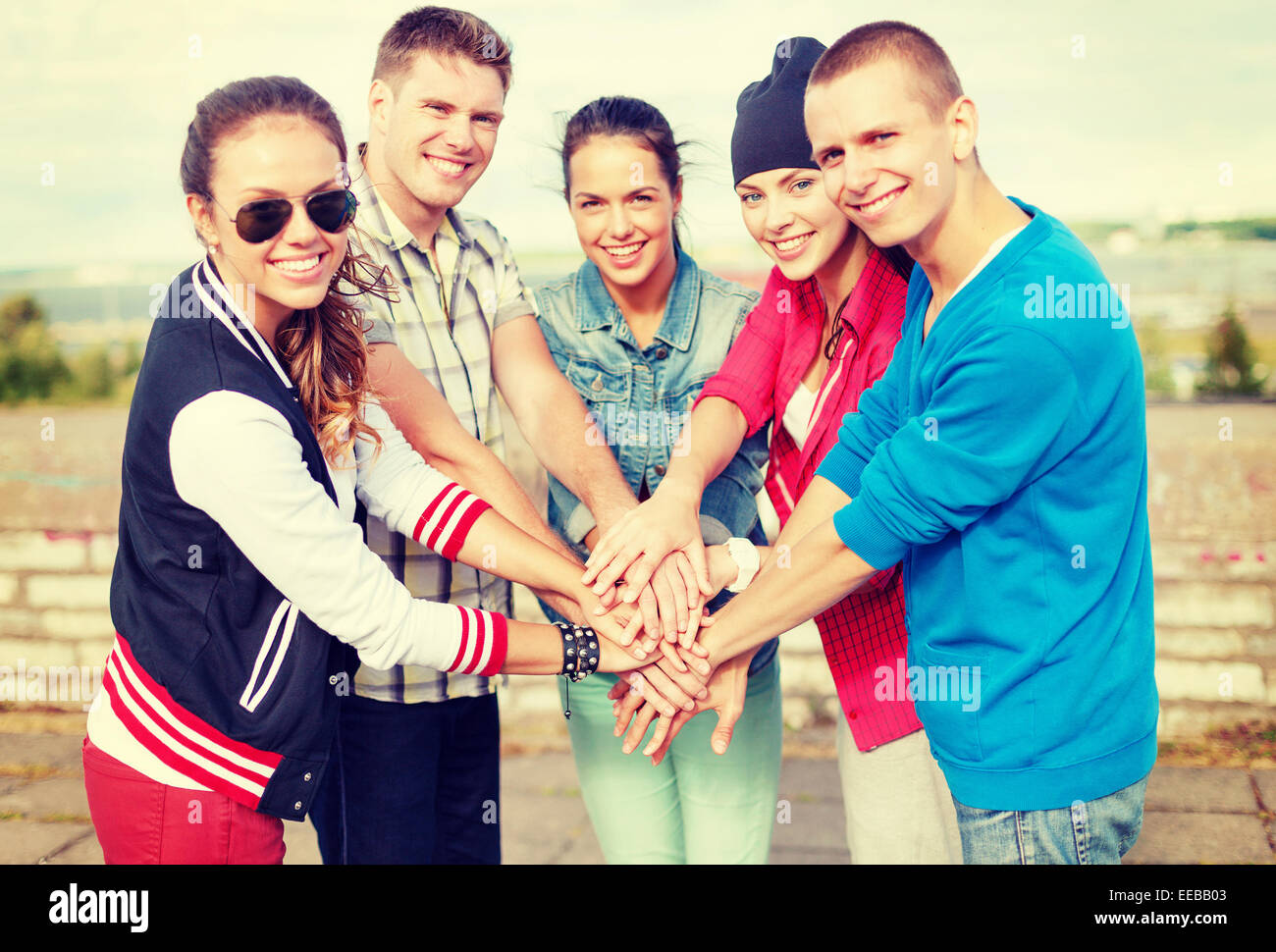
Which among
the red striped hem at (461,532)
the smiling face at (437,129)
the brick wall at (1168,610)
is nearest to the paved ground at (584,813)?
the brick wall at (1168,610)

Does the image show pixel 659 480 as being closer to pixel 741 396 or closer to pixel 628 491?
pixel 628 491

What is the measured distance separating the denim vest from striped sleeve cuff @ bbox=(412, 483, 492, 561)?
39 cm

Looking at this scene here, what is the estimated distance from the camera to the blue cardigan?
179 centimetres

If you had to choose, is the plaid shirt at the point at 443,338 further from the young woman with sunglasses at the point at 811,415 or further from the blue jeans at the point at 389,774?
the young woman with sunglasses at the point at 811,415

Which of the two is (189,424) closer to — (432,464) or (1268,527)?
(432,464)

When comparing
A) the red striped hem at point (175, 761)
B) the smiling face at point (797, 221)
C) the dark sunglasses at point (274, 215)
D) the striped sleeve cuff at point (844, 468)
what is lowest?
the red striped hem at point (175, 761)

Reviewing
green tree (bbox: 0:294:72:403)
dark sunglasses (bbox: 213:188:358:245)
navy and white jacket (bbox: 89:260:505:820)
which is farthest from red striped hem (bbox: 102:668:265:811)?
green tree (bbox: 0:294:72:403)

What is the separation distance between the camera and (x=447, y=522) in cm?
249

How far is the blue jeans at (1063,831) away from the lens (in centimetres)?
191

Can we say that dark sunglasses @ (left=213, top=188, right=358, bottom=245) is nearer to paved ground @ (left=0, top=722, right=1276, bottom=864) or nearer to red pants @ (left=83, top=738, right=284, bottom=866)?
red pants @ (left=83, top=738, right=284, bottom=866)

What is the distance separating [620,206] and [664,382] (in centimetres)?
47

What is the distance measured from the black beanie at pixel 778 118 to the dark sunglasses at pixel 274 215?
1.02m
